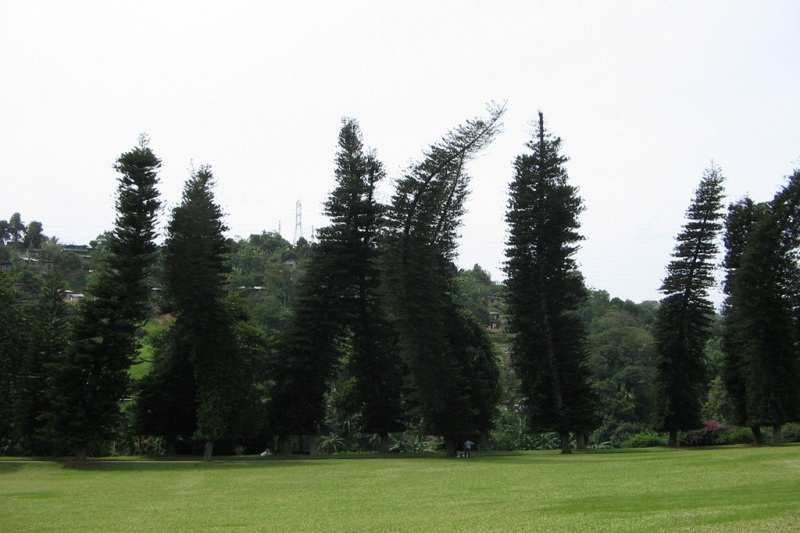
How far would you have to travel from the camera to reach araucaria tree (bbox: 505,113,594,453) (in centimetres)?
4112

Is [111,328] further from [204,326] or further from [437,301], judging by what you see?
[437,301]

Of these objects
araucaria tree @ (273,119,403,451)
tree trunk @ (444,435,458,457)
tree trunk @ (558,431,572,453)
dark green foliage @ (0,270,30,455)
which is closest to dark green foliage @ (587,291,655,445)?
tree trunk @ (558,431,572,453)

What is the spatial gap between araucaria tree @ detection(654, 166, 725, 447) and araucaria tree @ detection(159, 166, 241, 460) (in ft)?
79.1

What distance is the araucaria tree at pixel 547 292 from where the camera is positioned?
41.1 meters

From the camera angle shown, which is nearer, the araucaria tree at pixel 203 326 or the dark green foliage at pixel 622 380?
the araucaria tree at pixel 203 326

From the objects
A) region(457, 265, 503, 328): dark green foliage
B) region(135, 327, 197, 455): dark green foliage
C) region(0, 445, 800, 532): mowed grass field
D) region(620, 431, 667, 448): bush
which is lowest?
region(0, 445, 800, 532): mowed grass field

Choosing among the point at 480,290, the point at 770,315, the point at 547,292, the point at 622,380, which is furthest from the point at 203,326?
the point at 480,290

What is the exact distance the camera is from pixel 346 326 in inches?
1779

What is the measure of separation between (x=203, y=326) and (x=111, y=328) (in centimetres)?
427

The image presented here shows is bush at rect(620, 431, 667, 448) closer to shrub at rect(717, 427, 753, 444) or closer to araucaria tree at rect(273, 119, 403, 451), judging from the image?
shrub at rect(717, 427, 753, 444)

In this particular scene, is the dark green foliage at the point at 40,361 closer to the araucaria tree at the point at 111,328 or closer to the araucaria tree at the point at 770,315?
the araucaria tree at the point at 111,328

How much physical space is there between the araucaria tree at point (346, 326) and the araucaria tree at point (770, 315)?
19.1m

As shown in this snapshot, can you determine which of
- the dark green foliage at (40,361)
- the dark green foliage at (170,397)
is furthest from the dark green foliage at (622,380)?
the dark green foliage at (40,361)

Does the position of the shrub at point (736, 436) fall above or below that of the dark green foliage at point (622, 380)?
below
